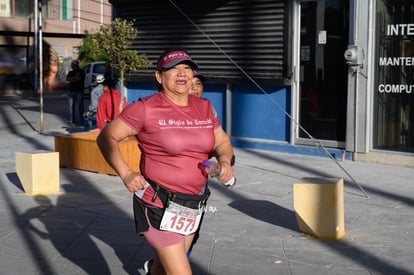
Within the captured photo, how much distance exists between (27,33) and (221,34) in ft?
89.5

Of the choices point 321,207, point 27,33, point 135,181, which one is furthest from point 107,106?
point 27,33

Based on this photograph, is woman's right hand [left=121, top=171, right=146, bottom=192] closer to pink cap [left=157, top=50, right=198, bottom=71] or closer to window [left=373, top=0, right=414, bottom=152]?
pink cap [left=157, top=50, right=198, bottom=71]

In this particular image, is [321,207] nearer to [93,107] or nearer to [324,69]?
[324,69]

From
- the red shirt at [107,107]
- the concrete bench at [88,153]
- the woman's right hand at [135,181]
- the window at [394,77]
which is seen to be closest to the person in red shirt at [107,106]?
the red shirt at [107,107]

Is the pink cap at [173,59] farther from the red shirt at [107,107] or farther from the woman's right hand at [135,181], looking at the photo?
the red shirt at [107,107]

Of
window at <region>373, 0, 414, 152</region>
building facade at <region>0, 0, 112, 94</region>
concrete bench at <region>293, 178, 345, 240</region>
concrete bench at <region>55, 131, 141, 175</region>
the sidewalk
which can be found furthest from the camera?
building facade at <region>0, 0, 112, 94</region>

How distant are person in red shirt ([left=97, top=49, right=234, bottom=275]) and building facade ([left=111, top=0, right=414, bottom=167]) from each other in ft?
20.6

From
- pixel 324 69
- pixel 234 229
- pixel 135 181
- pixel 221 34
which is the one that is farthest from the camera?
pixel 221 34

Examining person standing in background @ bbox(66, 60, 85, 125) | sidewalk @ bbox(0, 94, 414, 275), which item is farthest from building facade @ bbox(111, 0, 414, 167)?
person standing in background @ bbox(66, 60, 85, 125)

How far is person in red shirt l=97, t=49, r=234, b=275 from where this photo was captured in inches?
173

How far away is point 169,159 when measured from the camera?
444 cm

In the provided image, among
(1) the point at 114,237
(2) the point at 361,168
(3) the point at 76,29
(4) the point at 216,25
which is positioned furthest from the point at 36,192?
(3) the point at 76,29

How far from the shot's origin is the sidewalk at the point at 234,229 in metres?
6.34

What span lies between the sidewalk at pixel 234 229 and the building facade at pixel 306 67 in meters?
1.03
